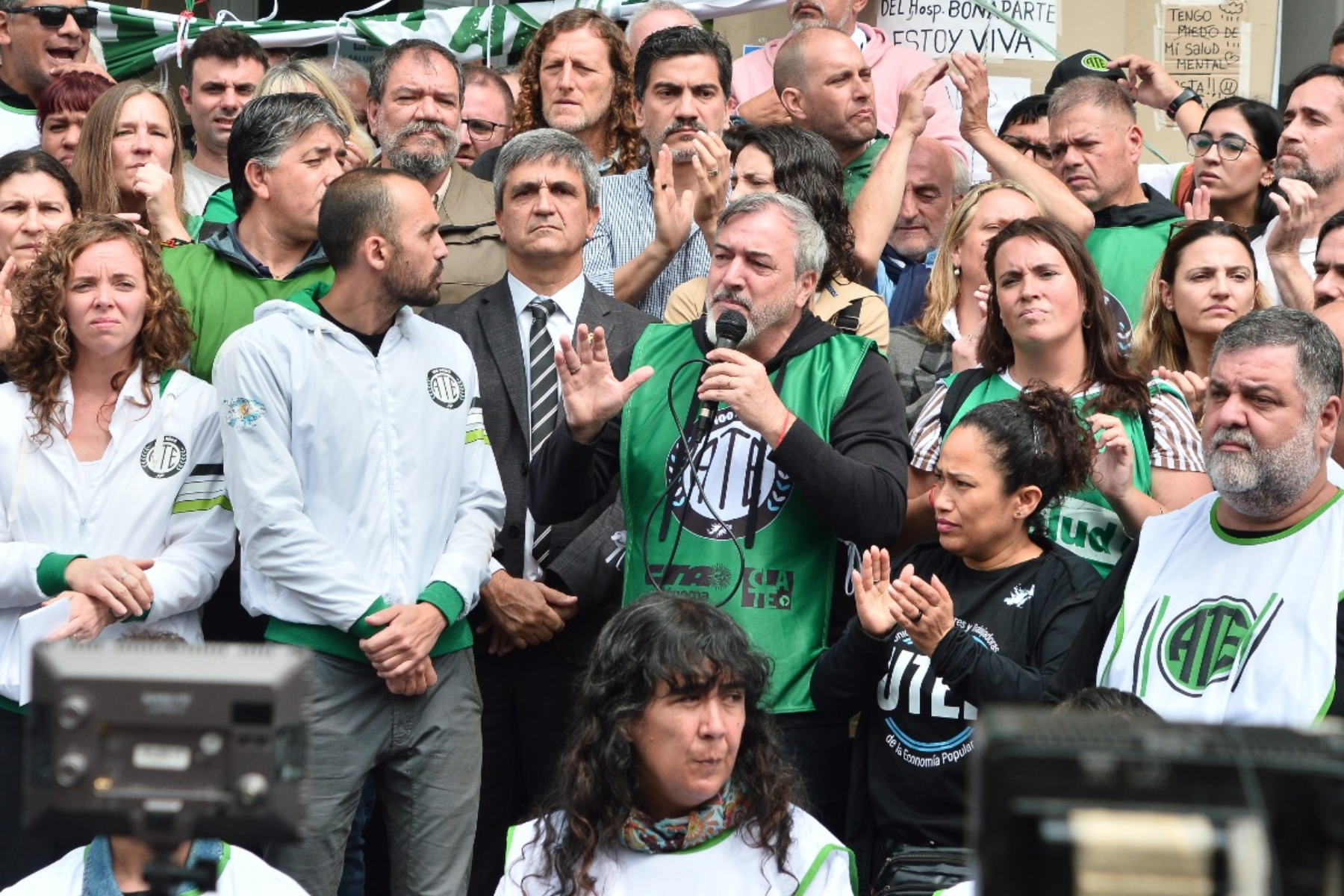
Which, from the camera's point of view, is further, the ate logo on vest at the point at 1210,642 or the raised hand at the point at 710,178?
the raised hand at the point at 710,178

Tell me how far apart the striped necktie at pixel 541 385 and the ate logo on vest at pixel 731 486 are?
577mm

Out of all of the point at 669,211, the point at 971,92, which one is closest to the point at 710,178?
the point at 669,211

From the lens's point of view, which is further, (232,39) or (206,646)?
(232,39)

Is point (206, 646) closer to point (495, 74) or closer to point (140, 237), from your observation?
point (140, 237)

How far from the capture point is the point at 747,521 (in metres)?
4.67

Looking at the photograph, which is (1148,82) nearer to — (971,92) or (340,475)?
(971,92)

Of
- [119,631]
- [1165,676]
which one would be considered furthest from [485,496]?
[1165,676]

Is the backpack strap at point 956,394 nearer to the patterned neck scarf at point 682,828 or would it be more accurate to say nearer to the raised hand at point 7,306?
the patterned neck scarf at point 682,828

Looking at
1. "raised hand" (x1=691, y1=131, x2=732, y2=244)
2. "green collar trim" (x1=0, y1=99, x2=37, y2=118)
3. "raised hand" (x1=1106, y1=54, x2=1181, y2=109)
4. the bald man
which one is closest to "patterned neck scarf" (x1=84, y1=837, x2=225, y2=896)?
"raised hand" (x1=691, y1=131, x2=732, y2=244)

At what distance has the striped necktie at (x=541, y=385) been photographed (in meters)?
5.17

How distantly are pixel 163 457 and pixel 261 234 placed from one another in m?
0.86

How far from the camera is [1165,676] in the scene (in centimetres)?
406

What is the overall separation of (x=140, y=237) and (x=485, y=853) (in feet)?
6.40

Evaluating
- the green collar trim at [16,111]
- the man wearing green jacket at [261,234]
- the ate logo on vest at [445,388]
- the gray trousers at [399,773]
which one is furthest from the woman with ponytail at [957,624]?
the green collar trim at [16,111]
